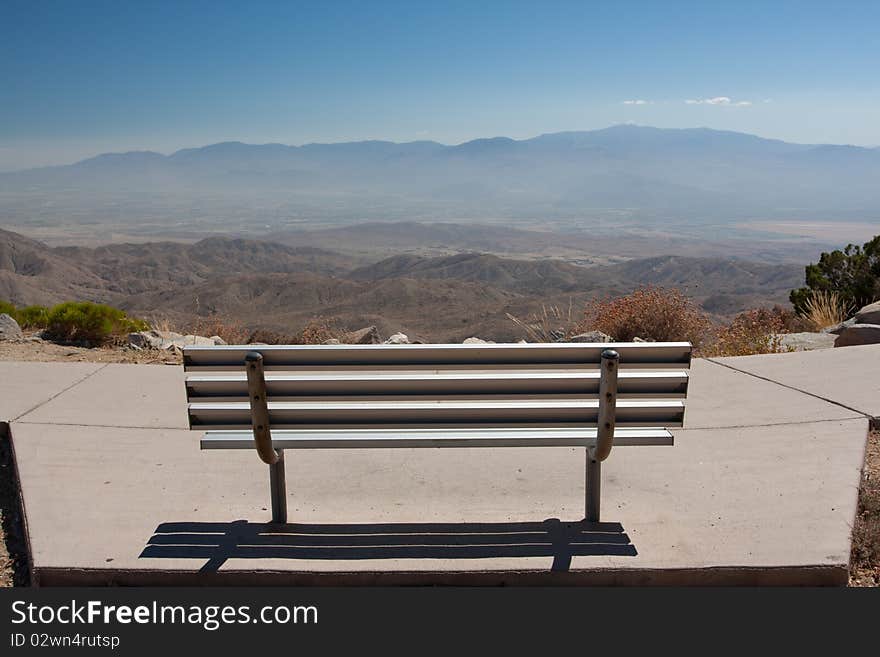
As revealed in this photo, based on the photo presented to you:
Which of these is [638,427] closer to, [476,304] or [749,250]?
[476,304]

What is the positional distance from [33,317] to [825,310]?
35.0 feet

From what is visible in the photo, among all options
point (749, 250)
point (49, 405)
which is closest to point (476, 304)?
point (49, 405)

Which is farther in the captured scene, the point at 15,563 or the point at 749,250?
the point at 749,250

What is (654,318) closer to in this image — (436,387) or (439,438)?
(439,438)

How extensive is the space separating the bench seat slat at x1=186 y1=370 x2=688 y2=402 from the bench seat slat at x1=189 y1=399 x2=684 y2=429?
50mm

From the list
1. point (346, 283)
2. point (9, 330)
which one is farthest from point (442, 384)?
point (346, 283)

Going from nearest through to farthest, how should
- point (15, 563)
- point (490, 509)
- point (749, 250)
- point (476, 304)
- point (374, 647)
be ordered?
point (374, 647) < point (15, 563) < point (490, 509) < point (476, 304) < point (749, 250)

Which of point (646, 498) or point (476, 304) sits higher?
point (646, 498)

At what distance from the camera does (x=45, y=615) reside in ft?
9.29

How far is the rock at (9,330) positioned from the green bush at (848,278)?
442 inches

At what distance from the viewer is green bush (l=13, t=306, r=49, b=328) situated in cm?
862

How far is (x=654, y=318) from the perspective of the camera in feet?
28.2

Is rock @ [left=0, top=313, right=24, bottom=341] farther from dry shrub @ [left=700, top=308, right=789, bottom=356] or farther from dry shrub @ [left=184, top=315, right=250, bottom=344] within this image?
dry shrub @ [left=700, top=308, right=789, bottom=356]

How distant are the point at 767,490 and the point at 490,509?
56.4 inches
